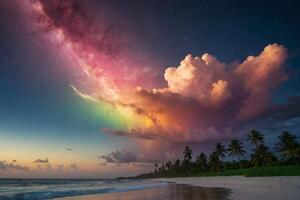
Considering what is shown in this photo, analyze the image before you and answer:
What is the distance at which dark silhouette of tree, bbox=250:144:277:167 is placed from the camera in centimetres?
7738

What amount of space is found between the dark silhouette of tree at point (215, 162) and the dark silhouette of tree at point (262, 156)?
29.7 metres

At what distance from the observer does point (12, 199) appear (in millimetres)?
25250

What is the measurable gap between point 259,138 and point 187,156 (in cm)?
7145

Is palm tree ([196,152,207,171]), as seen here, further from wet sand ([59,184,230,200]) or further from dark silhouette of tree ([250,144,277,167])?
wet sand ([59,184,230,200])

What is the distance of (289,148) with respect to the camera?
69688mm

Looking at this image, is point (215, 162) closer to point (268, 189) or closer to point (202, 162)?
point (202, 162)

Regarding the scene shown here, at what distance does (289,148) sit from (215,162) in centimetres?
4428

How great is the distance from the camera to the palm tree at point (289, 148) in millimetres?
68875

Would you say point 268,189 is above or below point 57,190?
below

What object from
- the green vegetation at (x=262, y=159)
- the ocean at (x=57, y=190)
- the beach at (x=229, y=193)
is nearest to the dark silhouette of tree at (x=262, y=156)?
the green vegetation at (x=262, y=159)

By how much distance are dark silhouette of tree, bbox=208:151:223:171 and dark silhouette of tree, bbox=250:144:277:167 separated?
97.3ft

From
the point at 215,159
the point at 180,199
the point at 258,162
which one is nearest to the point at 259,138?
the point at 258,162

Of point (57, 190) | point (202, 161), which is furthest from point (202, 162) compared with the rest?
point (57, 190)

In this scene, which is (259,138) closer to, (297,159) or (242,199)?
(297,159)
